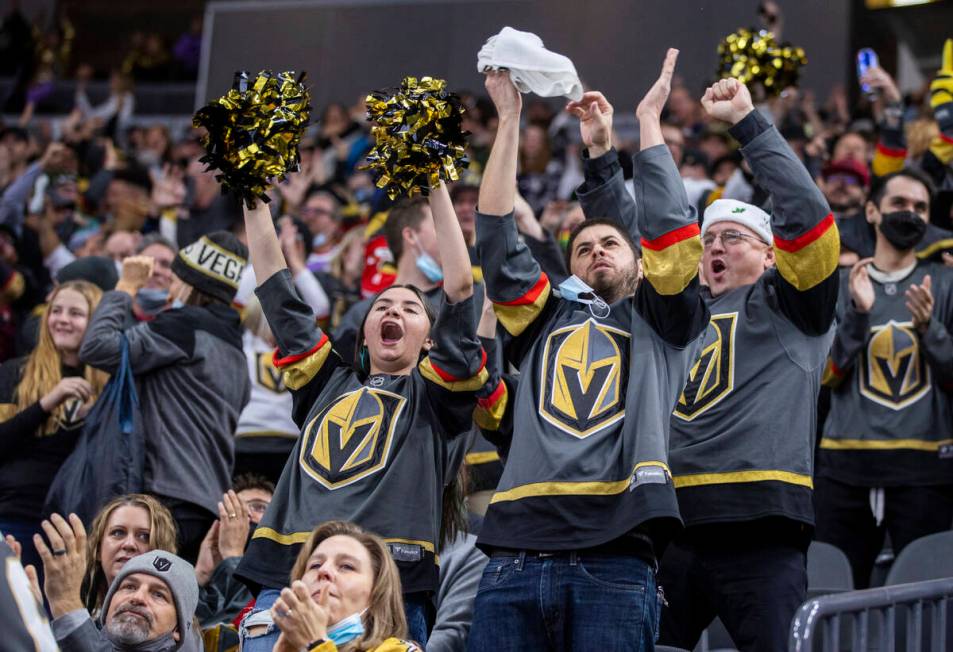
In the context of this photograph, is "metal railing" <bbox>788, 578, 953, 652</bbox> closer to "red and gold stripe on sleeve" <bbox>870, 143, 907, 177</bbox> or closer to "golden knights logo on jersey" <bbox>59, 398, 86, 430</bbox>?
"golden knights logo on jersey" <bbox>59, 398, 86, 430</bbox>

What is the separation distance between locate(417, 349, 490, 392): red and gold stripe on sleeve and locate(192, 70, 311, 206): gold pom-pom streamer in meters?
0.77

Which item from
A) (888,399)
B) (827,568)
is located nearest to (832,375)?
(888,399)

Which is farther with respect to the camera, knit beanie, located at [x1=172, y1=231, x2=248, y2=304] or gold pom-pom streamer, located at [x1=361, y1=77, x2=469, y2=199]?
knit beanie, located at [x1=172, y1=231, x2=248, y2=304]

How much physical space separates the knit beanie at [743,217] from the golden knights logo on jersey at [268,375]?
2476 mm

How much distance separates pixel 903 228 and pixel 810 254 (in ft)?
6.66

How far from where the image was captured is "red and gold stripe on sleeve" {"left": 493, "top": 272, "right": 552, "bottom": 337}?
13.0 feet

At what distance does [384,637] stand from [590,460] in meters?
0.71

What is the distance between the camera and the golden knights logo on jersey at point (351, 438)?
414 cm

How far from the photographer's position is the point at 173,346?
542 centimetres

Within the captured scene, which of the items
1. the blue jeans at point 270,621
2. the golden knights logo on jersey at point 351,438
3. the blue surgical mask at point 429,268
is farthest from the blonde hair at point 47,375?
the blue jeans at point 270,621

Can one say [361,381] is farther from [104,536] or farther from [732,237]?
[732,237]

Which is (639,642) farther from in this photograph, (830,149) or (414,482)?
(830,149)

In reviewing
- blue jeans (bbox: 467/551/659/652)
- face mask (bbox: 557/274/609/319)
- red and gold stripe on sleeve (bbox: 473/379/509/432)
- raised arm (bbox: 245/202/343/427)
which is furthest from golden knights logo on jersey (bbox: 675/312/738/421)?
raised arm (bbox: 245/202/343/427)

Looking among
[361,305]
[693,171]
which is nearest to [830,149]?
[693,171]
